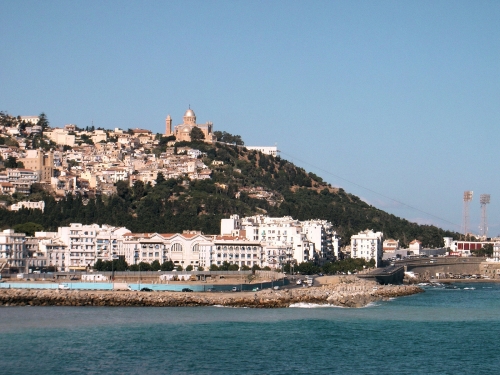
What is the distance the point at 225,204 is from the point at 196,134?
36.6 meters

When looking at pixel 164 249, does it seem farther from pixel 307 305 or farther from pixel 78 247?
pixel 307 305

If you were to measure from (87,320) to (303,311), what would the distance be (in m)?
12.7

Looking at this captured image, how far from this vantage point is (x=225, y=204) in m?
102

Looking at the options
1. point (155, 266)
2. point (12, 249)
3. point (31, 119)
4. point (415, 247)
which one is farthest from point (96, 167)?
point (12, 249)

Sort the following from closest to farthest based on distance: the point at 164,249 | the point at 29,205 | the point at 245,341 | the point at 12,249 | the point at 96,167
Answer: the point at 245,341 < the point at 12,249 < the point at 164,249 < the point at 29,205 < the point at 96,167

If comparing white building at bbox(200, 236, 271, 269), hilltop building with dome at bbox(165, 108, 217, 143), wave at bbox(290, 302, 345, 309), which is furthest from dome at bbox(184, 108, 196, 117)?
wave at bbox(290, 302, 345, 309)

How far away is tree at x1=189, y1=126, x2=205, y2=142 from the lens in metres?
136

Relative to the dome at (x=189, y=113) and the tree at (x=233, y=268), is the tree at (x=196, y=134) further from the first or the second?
the tree at (x=233, y=268)

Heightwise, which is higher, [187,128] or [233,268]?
[187,128]

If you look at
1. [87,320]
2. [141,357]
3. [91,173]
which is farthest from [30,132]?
[141,357]

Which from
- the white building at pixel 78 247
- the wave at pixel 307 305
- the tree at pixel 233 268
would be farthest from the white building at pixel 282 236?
the wave at pixel 307 305

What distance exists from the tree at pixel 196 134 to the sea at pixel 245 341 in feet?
280

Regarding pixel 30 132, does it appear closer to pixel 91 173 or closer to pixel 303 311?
pixel 91 173

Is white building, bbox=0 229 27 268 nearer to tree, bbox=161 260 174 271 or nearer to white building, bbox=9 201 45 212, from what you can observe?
tree, bbox=161 260 174 271
